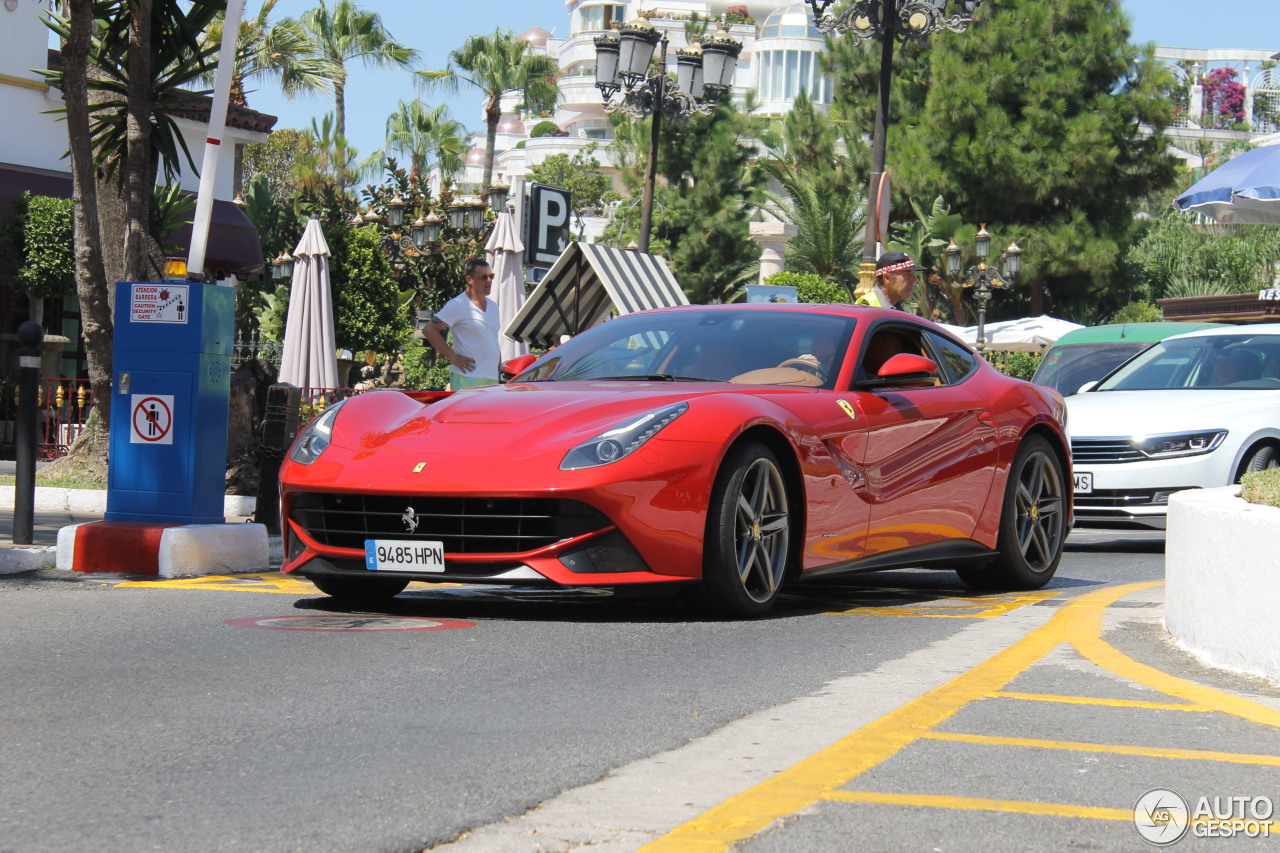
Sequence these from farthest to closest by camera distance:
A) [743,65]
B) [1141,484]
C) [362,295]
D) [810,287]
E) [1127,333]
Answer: [743,65] → [810,287] → [362,295] → [1127,333] → [1141,484]

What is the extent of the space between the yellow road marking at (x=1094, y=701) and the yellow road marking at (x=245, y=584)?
3676 millimetres

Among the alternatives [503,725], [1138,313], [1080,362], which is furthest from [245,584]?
[1138,313]

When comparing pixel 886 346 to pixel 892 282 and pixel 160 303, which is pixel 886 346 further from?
Result: pixel 160 303

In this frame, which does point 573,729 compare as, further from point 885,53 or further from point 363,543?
point 885,53

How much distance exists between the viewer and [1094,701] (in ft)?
15.9

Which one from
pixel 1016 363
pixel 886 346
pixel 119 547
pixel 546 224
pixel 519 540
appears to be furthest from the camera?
pixel 1016 363

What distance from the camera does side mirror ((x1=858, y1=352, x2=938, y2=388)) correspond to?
723 cm

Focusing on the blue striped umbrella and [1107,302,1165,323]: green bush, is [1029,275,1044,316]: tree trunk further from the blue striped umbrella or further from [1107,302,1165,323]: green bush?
the blue striped umbrella

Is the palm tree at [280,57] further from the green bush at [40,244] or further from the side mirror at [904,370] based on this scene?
the side mirror at [904,370]

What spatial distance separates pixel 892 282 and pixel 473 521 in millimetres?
5724

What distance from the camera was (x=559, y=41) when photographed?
129 meters

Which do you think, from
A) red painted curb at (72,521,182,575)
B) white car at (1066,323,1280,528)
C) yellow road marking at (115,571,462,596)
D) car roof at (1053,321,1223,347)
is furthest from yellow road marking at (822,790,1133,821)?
car roof at (1053,321,1223,347)

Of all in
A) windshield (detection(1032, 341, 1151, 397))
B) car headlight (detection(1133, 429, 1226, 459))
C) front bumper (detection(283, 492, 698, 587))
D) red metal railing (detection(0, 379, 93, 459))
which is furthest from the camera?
red metal railing (detection(0, 379, 93, 459))

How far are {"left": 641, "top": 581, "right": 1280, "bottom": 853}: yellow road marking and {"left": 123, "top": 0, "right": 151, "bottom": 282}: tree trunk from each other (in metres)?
9.12
